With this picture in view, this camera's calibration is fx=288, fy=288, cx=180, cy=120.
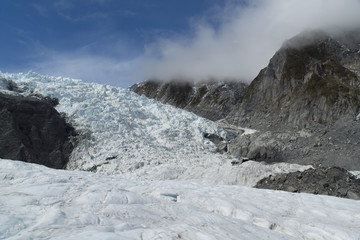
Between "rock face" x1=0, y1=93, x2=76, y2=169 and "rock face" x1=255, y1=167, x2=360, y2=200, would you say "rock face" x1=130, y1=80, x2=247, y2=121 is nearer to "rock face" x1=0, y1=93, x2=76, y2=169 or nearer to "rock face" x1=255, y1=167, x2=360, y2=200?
"rock face" x1=0, y1=93, x2=76, y2=169

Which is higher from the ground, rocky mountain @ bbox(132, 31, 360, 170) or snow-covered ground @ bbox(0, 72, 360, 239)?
rocky mountain @ bbox(132, 31, 360, 170)

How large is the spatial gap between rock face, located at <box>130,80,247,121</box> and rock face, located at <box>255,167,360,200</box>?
207ft

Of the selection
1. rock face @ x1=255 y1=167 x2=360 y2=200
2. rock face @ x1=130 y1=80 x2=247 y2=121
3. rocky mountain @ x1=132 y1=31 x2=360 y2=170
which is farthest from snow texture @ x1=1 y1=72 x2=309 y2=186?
rock face @ x1=130 y1=80 x2=247 y2=121

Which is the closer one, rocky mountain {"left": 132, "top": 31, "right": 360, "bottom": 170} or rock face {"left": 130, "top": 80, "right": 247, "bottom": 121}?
rocky mountain {"left": 132, "top": 31, "right": 360, "bottom": 170}

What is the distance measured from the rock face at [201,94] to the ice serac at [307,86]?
40.1 feet

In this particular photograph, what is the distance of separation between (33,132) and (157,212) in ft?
103

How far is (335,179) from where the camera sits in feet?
54.4

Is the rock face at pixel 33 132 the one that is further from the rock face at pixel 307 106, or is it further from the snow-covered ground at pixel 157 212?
the snow-covered ground at pixel 157 212

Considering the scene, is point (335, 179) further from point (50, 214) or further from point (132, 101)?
point (132, 101)

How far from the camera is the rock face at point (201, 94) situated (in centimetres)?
8925

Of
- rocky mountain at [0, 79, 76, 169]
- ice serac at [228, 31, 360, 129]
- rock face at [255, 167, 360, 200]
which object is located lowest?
rock face at [255, 167, 360, 200]

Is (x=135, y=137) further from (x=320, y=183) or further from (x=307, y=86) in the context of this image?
(x=307, y=86)

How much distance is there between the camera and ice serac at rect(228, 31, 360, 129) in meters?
55.2

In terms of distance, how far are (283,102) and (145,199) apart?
6006 centimetres
